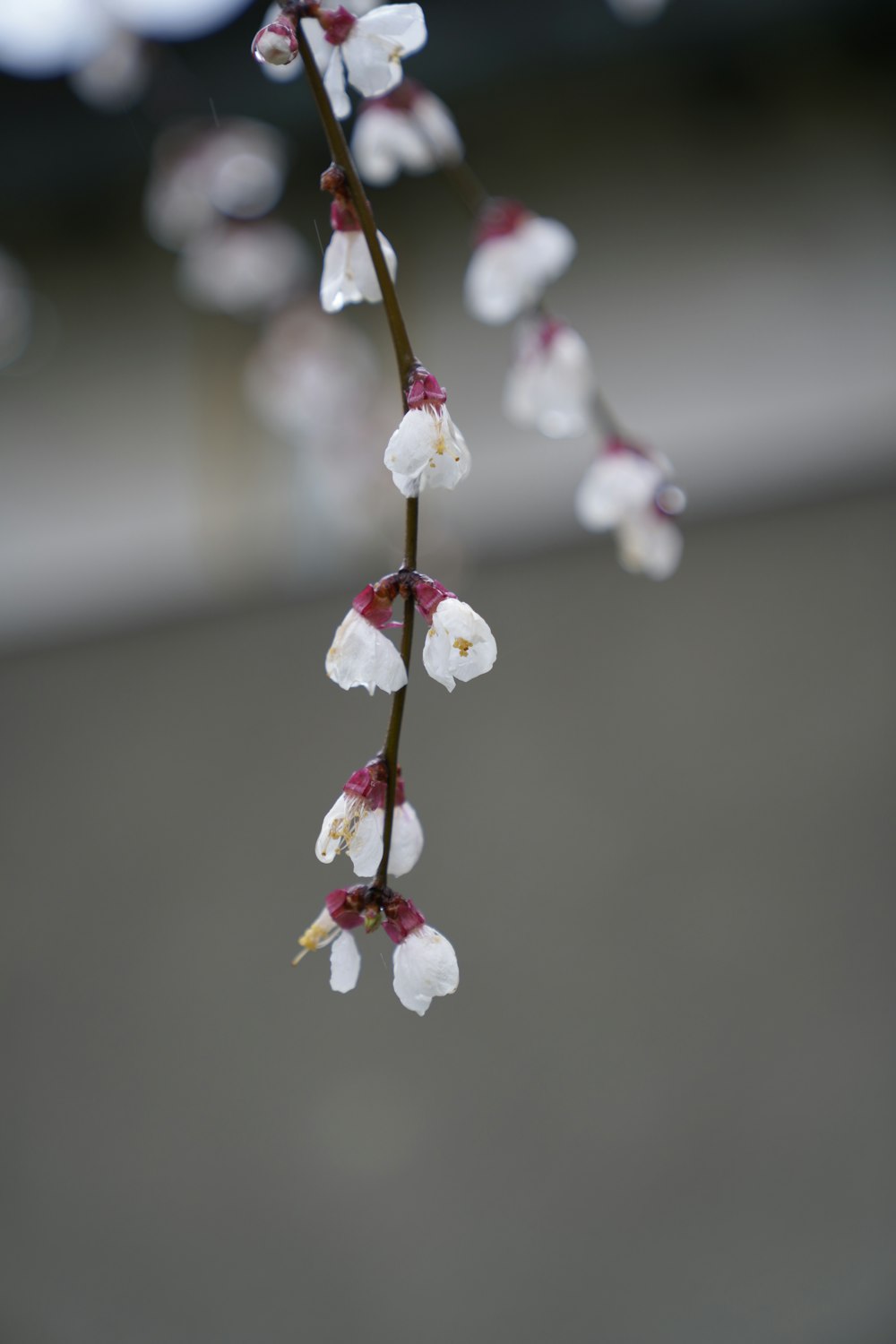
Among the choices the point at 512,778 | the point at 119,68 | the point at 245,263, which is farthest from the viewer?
the point at 512,778

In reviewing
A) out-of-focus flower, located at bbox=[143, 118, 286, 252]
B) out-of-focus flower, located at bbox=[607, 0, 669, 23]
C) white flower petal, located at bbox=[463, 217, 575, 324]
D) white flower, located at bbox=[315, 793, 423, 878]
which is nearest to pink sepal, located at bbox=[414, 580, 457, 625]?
white flower, located at bbox=[315, 793, 423, 878]

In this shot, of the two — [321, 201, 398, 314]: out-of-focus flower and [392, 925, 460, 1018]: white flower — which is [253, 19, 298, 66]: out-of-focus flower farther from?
[392, 925, 460, 1018]: white flower

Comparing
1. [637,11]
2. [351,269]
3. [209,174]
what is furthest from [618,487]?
[637,11]

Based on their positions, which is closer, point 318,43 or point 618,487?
point 318,43

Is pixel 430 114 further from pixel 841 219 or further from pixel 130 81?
pixel 841 219

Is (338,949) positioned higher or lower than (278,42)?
lower

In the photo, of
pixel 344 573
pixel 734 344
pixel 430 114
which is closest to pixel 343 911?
pixel 430 114

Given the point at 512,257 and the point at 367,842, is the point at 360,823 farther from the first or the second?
the point at 512,257
